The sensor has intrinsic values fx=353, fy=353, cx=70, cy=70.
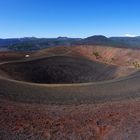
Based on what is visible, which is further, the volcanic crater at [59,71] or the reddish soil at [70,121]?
the volcanic crater at [59,71]

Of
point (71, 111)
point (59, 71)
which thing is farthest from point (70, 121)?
point (59, 71)

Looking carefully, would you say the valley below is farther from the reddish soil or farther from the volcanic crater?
the volcanic crater

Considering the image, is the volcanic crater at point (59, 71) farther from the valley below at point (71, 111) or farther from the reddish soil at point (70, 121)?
the reddish soil at point (70, 121)

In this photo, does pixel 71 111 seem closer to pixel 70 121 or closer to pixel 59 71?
pixel 70 121

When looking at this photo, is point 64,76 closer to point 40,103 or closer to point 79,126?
point 40,103

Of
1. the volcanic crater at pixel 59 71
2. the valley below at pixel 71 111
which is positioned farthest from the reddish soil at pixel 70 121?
the volcanic crater at pixel 59 71

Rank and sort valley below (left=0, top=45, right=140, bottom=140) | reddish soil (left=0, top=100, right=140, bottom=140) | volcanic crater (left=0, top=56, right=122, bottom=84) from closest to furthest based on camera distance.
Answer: reddish soil (left=0, top=100, right=140, bottom=140) → valley below (left=0, top=45, right=140, bottom=140) → volcanic crater (left=0, top=56, right=122, bottom=84)

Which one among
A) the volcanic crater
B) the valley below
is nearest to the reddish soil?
the valley below

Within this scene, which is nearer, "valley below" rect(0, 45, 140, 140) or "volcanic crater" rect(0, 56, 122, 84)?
"valley below" rect(0, 45, 140, 140)

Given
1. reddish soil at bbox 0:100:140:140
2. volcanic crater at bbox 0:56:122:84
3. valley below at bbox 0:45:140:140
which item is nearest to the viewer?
reddish soil at bbox 0:100:140:140
